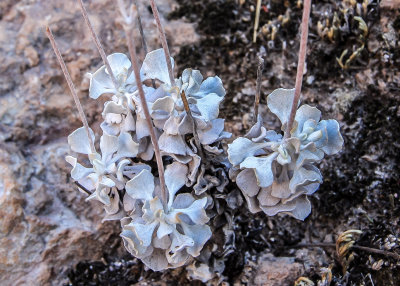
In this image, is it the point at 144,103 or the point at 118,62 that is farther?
the point at 118,62

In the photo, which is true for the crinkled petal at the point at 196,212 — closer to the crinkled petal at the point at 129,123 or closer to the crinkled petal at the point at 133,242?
the crinkled petal at the point at 133,242

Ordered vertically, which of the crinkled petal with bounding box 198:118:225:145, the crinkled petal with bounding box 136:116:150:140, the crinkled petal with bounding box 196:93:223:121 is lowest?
the crinkled petal with bounding box 198:118:225:145

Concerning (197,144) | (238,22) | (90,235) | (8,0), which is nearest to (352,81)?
(238,22)

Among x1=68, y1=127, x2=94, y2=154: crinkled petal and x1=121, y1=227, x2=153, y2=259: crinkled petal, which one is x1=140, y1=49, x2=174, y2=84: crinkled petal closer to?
x1=68, y1=127, x2=94, y2=154: crinkled petal

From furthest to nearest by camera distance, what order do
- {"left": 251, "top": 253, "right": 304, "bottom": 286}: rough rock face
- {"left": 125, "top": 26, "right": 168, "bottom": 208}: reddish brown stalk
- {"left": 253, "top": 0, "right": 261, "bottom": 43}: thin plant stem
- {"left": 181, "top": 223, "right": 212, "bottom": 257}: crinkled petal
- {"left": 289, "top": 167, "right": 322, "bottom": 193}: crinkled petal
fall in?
1. {"left": 253, "top": 0, "right": 261, "bottom": 43}: thin plant stem
2. {"left": 251, "top": 253, "right": 304, "bottom": 286}: rough rock face
3. {"left": 181, "top": 223, "right": 212, "bottom": 257}: crinkled petal
4. {"left": 289, "top": 167, "right": 322, "bottom": 193}: crinkled petal
5. {"left": 125, "top": 26, "right": 168, "bottom": 208}: reddish brown stalk

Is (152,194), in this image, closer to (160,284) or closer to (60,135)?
(160,284)

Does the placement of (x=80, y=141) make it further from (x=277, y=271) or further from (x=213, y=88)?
(x=277, y=271)

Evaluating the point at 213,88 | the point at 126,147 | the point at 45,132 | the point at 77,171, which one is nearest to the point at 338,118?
the point at 213,88

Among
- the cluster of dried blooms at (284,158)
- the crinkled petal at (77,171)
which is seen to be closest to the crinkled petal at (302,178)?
the cluster of dried blooms at (284,158)

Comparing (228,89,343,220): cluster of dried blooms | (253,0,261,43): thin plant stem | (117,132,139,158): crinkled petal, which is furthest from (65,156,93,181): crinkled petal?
(253,0,261,43): thin plant stem
